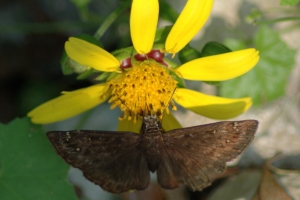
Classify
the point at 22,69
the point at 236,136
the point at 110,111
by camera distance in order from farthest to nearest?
1. the point at 22,69
2. the point at 110,111
3. the point at 236,136

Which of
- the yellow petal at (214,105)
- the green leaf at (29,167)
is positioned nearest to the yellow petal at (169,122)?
the yellow petal at (214,105)

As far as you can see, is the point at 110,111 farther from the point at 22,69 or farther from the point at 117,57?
the point at 117,57

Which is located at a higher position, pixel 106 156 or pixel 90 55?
pixel 90 55

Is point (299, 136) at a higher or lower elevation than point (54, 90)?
higher

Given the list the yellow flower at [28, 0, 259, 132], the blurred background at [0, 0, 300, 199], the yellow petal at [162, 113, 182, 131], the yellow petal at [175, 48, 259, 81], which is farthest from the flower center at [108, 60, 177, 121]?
the blurred background at [0, 0, 300, 199]

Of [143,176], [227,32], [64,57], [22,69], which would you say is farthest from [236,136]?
[22,69]

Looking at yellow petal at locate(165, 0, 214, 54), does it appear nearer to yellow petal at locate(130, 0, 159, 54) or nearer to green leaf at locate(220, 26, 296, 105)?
yellow petal at locate(130, 0, 159, 54)

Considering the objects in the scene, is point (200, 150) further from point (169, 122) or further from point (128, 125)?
point (128, 125)

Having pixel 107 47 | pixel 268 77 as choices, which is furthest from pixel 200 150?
pixel 107 47
